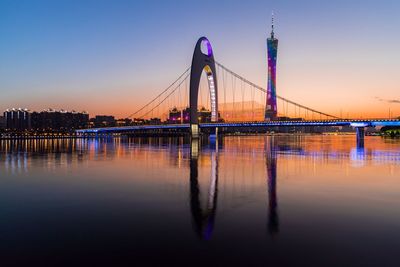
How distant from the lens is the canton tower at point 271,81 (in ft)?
412

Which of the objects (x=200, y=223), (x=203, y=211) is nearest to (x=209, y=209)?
(x=203, y=211)

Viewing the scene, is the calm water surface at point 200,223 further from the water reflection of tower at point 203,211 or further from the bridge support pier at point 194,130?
the bridge support pier at point 194,130

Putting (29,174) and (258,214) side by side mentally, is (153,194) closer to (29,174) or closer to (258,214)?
(258,214)

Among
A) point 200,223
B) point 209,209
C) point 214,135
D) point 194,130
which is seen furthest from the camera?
point 214,135

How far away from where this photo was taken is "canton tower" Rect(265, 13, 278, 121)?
12551 centimetres

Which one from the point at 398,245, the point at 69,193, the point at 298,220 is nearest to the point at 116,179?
the point at 69,193

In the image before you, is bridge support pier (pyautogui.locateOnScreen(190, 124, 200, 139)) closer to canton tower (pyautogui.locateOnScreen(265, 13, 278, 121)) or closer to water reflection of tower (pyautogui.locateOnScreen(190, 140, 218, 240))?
canton tower (pyautogui.locateOnScreen(265, 13, 278, 121))

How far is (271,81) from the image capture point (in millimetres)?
132000

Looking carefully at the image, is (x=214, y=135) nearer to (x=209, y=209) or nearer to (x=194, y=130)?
(x=194, y=130)

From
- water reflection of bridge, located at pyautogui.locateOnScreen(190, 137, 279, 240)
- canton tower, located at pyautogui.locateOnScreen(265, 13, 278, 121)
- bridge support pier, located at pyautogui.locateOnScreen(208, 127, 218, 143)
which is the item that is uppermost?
canton tower, located at pyautogui.locateOnScreen(265, 13, 278, 121)

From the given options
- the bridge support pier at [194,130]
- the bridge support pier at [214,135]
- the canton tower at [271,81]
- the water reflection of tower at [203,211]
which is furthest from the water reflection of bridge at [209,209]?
the canton tower at [271,81]

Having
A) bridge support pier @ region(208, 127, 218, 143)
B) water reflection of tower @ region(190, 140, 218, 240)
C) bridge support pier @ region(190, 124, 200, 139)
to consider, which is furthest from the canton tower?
water reflection of tower @ region(190, 140, 218, 240)

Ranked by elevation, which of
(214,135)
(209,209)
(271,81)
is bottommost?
(209,209)

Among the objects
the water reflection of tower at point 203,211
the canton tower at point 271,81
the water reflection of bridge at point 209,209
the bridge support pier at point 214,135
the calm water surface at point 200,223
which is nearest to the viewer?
the calm water surface at point 200,223
